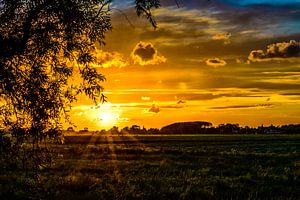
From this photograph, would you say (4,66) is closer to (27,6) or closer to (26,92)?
(26,92)

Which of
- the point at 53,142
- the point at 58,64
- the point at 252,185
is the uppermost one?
the point at 58,64

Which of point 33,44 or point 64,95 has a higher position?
point 33,44

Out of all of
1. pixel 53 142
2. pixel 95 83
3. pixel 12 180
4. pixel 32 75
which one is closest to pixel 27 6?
pixel 32 75

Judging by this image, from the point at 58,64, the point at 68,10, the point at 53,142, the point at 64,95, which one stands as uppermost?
the point at 68,10

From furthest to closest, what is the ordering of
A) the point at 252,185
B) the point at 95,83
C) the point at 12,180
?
the point at 252,185 < the point at 12,180 < the point at 95,83

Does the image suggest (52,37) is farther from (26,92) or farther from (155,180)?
(155,180)

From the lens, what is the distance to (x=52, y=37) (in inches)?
523

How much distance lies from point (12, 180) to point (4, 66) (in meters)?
13.6

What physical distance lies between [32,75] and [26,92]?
1.56ft

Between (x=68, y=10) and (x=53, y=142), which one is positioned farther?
(x=53, y=142)

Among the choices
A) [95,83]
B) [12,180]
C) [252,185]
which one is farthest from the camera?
[252,185]

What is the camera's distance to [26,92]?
42.7 feet

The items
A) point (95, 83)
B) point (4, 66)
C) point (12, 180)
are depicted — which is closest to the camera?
point (4, 66)

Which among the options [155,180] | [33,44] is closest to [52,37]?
[33,44]
